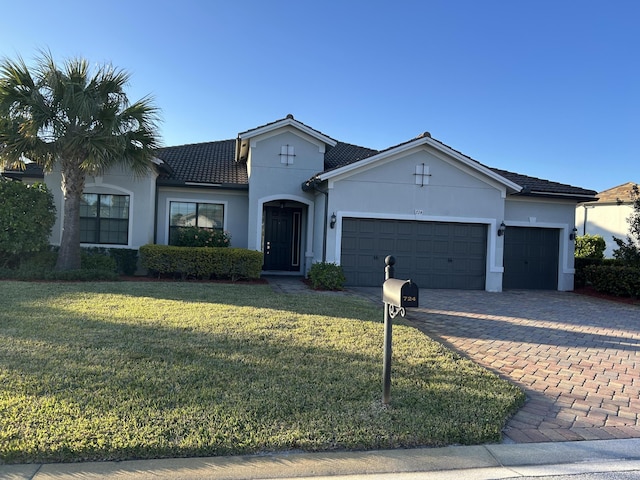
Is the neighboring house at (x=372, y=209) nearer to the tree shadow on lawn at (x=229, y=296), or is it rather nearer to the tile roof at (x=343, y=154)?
the tile roof at (x=343, y=154)

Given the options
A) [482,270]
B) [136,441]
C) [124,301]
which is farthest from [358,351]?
[482,270]

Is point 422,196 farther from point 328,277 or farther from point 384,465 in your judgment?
point 384,465

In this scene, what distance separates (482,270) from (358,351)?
958cm

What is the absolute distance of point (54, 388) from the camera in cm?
446

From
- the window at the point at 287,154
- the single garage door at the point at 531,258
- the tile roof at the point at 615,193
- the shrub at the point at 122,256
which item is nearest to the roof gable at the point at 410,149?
the single garage door at the point at 531,258

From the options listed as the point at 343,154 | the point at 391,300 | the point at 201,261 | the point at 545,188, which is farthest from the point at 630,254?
the point at 391,300

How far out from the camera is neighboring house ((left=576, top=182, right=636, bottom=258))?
85.5 feet

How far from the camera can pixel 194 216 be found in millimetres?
15648

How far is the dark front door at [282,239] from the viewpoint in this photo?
16.9m

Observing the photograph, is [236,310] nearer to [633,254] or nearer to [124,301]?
[124,301]

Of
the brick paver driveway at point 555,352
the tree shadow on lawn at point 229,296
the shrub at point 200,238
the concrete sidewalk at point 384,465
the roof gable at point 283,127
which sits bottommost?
the concrete sidewalk at point 384,465

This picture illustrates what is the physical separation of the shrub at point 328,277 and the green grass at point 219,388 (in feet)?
14.1

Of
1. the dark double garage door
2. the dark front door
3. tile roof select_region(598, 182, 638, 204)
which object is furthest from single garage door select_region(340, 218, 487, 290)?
tile roof select_region(598, 182, 638, 204)

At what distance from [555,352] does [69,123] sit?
1246 cm
